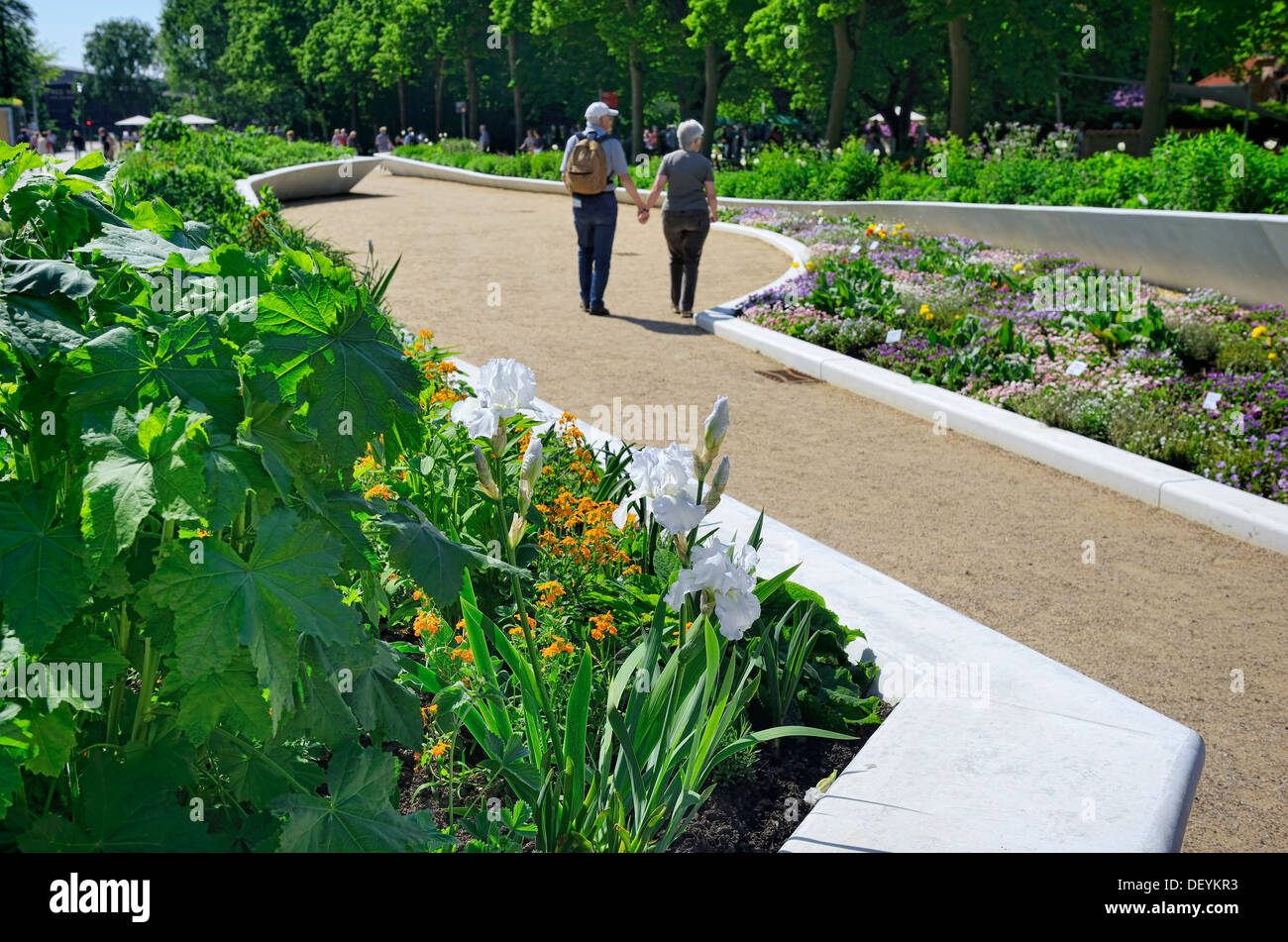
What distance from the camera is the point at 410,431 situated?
2.05 meters

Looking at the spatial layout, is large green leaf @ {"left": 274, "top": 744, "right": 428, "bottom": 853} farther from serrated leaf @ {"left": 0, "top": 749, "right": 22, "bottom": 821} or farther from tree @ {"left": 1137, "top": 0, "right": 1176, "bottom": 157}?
tree @ {"left": 1137, "top": 0, "right": 1176, "bottom": 157}

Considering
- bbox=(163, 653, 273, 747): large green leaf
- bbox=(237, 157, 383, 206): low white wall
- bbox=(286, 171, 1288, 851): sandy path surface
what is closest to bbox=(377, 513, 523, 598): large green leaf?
bbox=(163, 653, 273, 747): large green leaf

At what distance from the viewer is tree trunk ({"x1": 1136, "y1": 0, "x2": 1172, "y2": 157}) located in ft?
75.2

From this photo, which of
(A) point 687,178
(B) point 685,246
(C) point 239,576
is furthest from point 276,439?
(B) point 685,246

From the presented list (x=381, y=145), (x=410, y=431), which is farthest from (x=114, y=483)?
(x=381, y=145)

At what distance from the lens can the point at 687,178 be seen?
10477mm

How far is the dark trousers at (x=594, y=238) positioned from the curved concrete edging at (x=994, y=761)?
7189mm

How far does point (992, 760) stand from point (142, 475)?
2397 millimetres

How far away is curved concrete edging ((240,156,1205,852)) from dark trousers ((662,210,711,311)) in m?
7.17

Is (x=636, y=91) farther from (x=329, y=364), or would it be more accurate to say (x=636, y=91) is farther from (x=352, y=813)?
(x=352, y=813)

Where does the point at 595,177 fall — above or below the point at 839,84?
below

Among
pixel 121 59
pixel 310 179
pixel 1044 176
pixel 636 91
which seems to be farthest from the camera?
pixel 121 59

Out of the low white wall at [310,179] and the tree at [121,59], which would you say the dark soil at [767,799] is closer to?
the low white wall at [310,179]
